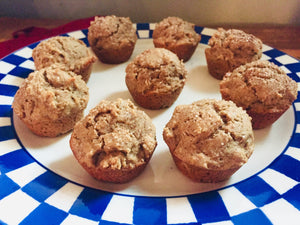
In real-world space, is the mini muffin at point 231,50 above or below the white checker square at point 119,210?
above

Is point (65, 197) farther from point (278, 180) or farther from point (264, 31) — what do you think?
point (264, 31)

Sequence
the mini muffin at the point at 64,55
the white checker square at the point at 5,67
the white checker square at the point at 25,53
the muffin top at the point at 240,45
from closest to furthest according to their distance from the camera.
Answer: the mini muffin at the point at 64,55, the muffin top at the point at 240,45, the white checker square at the point at 5,67, the white checker square at the point at 25,53

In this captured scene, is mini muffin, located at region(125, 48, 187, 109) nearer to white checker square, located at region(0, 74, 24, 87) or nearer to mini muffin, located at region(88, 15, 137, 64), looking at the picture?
mini muffin, located at region(88, 15, 137, 64)

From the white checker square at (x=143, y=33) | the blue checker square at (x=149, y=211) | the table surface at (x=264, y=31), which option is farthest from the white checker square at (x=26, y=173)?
the table surface at (x=264, y=31)

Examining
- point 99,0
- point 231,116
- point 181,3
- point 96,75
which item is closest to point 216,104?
point 231,116

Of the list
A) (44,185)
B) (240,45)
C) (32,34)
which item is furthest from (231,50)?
(32,34)

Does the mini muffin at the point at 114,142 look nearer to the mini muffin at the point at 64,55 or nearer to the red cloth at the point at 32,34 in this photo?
the mini muffin at the point at 64,55

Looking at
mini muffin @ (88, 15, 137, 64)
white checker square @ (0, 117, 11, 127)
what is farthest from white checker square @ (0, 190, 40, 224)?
mini muffin @ (88, 15, 137, 64)
